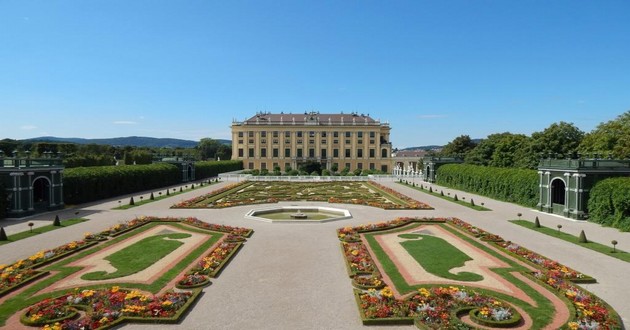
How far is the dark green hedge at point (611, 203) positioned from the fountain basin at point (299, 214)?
17.9 meters

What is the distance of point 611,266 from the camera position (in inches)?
704

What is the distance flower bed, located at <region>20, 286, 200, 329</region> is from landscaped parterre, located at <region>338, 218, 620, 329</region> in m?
5.90

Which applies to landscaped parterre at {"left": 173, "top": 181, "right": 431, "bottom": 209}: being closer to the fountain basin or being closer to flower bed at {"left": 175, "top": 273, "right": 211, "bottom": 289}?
the fountain basin

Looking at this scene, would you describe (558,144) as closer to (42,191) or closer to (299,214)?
(299,214)

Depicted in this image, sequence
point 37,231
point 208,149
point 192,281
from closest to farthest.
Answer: point 192,281, point 37,231, point 208,149

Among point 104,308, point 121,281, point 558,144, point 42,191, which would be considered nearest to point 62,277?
point 121,281

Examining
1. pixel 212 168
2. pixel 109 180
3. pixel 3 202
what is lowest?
pixel 3 202

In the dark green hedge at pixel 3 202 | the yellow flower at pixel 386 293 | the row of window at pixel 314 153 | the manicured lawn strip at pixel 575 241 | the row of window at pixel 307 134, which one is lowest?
the manicured lawn strip at pixel 575 241

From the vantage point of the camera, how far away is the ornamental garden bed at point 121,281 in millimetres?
12062

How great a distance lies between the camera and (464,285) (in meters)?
15.3

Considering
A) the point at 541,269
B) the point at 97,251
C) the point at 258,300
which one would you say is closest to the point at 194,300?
the point at 258,300

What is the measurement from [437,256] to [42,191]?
108 ft

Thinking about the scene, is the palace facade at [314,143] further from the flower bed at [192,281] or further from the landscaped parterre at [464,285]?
the flower bed at [192,281]

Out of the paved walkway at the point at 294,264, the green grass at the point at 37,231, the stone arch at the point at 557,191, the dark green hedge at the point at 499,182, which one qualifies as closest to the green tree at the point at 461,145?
the dark green hedge at the point at 499,182
